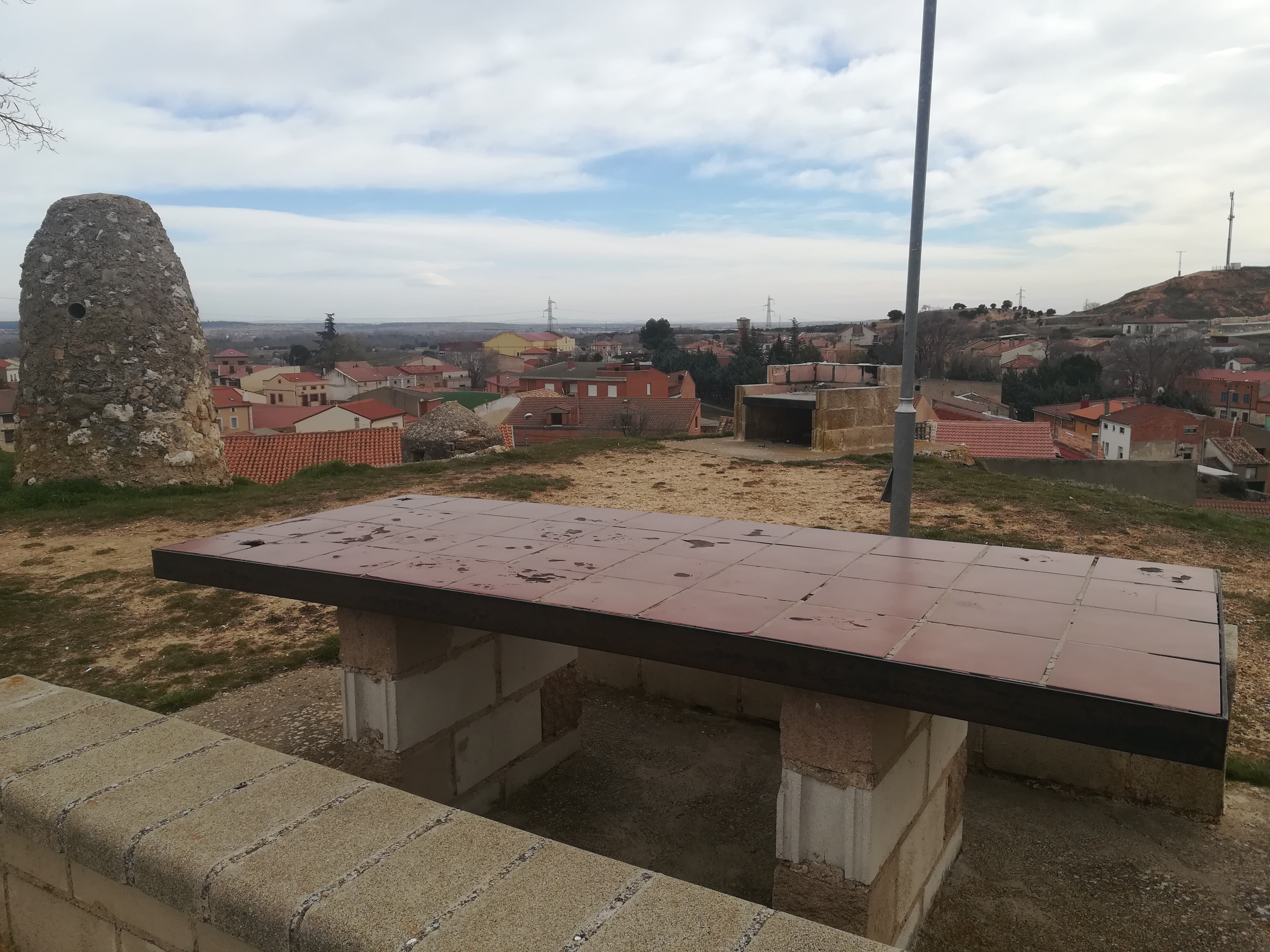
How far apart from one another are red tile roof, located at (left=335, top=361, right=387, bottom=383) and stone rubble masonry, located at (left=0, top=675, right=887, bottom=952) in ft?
258

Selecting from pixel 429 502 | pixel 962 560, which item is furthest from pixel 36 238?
pixel 962 560

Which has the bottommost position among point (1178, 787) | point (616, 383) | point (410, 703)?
point (616, 383)

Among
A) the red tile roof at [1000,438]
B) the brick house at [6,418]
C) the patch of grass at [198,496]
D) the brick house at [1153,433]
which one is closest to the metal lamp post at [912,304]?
the patch of grass at [198,496]

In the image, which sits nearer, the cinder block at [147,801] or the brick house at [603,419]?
the cinder block at [147,801]

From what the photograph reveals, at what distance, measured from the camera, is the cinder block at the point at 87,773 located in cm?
216

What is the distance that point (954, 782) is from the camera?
11.6ft

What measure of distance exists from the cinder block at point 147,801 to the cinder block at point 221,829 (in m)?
0.05

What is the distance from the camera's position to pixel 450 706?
3820 mm

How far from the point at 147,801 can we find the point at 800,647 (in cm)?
169

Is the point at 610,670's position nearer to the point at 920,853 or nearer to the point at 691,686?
the point at 691,686

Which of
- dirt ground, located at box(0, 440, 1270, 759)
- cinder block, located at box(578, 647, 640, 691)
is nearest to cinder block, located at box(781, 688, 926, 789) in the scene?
cinder block, located at box(578, 647, 640, 691)

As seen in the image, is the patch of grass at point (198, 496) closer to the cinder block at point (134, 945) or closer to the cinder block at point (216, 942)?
the cinder block at point (134, 945)

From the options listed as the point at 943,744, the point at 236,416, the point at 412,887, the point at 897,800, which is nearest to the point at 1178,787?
the point at 943,744

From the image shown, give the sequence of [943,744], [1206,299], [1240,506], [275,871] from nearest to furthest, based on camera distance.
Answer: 1. [275,871]
2. [943,744]
3. [1240,506]
4. [1206,299]
